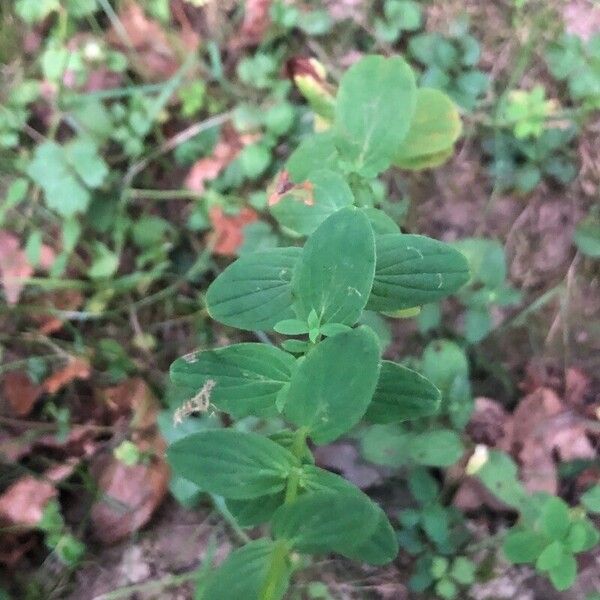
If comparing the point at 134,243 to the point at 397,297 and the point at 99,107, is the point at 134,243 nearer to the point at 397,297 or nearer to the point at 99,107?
the point at 99,107

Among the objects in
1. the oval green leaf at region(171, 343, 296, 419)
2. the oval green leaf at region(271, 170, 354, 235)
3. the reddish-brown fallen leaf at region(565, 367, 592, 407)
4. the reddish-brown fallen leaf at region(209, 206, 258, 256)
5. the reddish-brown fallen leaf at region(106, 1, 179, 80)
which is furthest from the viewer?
the reddish-brown fallen leaf at region(106, 1, 179, 80)

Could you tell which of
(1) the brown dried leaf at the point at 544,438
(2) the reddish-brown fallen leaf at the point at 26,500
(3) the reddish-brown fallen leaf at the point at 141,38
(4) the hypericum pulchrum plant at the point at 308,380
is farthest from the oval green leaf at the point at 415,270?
(3) the reddish-brown fallen leaf at the point at 141,38

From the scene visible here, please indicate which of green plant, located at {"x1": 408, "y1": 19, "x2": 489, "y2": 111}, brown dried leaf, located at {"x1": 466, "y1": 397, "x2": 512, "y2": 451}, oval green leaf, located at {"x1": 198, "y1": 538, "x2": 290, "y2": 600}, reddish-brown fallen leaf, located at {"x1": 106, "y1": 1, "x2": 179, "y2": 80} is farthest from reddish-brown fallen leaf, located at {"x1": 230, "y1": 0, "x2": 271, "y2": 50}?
oval green leaf, located at {"x1": 198, "y1": 538, "x2": 290, "y2": 600}

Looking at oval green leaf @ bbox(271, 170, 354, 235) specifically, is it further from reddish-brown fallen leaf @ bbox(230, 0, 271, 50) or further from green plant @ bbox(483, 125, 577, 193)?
reddish-brown fallen leaf @ bbox(230, 0, 271, 50)

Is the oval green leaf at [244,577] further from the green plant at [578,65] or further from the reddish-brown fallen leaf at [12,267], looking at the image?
the green plant at [578,65]

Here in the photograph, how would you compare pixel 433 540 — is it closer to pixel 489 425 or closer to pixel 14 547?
pixel 489 425

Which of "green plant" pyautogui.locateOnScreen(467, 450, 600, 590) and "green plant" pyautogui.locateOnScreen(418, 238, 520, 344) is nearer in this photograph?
"green plant" pyautogui.locateOnScreen(467, 450, 600, 590)
